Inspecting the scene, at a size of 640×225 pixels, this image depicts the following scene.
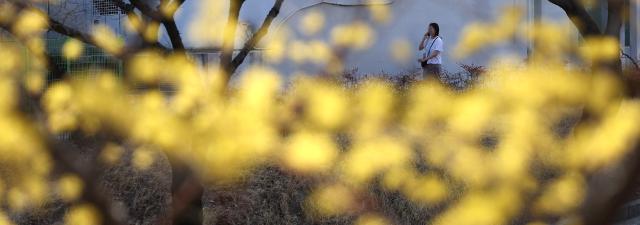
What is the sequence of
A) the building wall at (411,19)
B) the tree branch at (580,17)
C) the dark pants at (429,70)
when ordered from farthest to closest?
the dark pants at (429,70)
the tree branch at (580,17)
the building wall at (411,19)

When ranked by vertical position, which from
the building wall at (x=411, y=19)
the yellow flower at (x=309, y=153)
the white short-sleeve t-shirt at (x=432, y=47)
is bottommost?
the yellow flower at (x=309, y=153)

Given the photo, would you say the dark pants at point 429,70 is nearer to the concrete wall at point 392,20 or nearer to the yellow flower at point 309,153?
the concrete wall at point 392,20

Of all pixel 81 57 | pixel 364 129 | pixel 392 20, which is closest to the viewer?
pixel 392 20

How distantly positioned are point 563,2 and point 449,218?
2.12 metres

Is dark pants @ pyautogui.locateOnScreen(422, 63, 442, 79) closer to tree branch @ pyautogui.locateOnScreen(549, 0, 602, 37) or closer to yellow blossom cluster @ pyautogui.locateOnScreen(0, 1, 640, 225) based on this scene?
yellow blossom cluster @ pyautogui.locateOnScreen(0, 1, 640, 225)

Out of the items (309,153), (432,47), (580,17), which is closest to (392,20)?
(580,17)

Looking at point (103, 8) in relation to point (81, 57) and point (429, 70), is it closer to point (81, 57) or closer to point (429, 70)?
point (81, 57)

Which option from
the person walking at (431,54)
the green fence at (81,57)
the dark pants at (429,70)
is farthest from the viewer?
the dark pants at (429,70)

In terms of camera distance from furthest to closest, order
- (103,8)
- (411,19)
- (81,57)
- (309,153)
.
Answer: (81,57), (103,8), (309,153), (411,19)

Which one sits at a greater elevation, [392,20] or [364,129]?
[392,20]

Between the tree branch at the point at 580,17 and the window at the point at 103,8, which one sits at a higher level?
the window at the point at 103,8

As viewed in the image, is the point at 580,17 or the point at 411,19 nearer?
the point at 580,17

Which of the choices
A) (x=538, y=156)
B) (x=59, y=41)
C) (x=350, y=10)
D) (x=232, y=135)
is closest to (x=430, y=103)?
(x=538, y=156)

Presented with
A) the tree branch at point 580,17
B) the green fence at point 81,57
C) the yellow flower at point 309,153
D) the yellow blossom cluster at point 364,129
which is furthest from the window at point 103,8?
the tree branch at point 580,17
